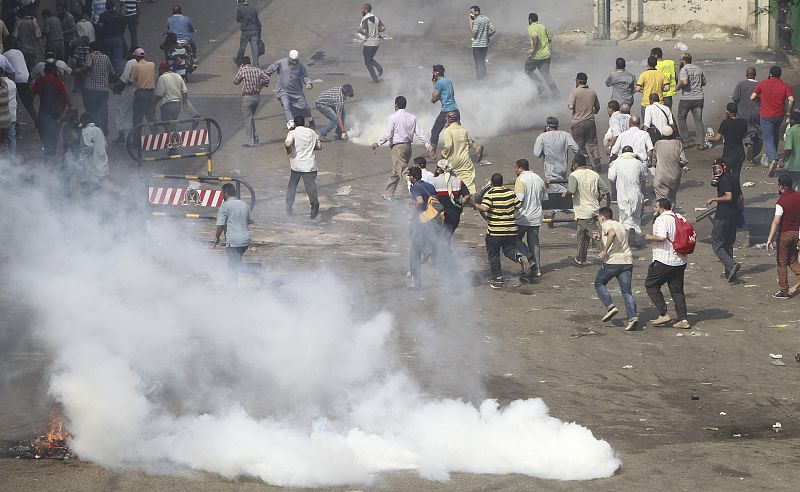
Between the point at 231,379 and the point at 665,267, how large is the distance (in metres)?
4.90

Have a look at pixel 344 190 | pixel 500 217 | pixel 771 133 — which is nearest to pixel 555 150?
pixel 500 217

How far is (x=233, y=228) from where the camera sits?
1288cm

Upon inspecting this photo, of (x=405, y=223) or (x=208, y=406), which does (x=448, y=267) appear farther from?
(x=208, y=406)

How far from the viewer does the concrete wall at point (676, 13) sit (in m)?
26.7

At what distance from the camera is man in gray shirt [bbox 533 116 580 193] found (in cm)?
1636

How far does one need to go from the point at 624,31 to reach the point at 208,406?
1925 centimetres

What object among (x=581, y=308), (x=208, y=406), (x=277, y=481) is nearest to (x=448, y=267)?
(x=581, y=308)

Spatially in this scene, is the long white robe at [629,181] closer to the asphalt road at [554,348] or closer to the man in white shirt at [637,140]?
the asphalt road at [554,348]

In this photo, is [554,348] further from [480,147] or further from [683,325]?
[480,147]

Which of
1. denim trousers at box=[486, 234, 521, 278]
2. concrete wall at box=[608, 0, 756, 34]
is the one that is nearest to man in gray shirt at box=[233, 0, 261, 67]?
concrete wall at box=[608, 0, 756, 34]

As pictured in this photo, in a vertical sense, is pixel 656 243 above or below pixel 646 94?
below

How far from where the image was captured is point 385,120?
21078 millimetres

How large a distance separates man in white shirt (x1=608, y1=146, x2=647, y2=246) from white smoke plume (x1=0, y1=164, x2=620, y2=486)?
4.10m

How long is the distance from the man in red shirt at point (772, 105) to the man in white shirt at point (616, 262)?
7243mm
